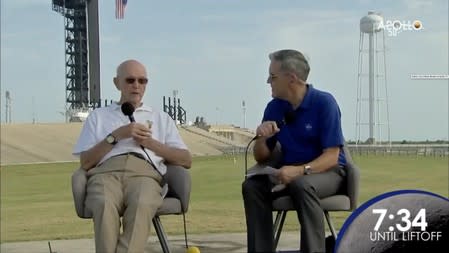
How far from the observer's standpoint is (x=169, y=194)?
3699 mm

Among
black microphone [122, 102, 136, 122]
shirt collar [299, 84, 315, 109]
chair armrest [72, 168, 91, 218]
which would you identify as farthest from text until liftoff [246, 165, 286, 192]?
chair armrest [72, 168, 91, 218]

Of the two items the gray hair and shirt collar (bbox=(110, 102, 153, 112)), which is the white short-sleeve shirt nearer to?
shirt collar (bbox=(110, 102, 153, 112))

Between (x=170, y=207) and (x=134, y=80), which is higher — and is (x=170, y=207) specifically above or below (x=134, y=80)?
below

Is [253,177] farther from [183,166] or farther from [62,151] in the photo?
[62,151]

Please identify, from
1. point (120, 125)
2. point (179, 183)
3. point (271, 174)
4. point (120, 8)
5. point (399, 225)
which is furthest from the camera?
point (120, 8)

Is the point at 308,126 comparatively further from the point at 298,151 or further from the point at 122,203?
the point at 122,203

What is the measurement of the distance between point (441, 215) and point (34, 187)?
13780 mm

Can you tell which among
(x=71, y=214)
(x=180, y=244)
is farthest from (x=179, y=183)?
(x=71, y=214)

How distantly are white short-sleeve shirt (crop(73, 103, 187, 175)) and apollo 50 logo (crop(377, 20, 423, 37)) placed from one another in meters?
4.06

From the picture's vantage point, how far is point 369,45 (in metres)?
7.47

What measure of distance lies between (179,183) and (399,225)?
1832 millimetres

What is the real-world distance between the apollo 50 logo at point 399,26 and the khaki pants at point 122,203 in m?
4.43

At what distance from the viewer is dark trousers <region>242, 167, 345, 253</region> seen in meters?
3.17

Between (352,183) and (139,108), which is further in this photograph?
(139,108)
